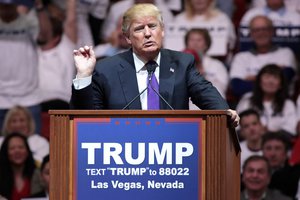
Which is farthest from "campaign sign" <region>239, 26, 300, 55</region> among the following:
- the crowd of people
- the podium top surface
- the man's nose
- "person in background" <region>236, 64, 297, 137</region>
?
the podium top surface

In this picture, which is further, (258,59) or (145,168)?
(258,59)

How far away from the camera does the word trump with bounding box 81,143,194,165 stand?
14.0ft

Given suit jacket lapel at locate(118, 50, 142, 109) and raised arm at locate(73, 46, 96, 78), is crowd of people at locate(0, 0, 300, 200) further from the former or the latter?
raised arm at locate(73, 46, 96, 78)

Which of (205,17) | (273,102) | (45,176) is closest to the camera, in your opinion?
(45,176)

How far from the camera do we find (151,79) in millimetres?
4703

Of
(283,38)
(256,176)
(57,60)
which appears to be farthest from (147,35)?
(283,38)

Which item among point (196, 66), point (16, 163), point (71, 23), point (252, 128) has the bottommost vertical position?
point (16, 163)

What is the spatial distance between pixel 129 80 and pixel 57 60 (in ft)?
15.1

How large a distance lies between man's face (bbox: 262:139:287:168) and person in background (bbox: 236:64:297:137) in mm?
333

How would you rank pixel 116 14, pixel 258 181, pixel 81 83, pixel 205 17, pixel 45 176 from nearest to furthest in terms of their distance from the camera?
1. pixel 81 83
2. pixel 258 181
3. pixel 45 176
4. pixel 205 17
5. pixel 116 14

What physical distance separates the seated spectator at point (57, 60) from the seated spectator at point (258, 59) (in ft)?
4.53

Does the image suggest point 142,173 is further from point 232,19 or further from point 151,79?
point 232,19

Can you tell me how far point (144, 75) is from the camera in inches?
187

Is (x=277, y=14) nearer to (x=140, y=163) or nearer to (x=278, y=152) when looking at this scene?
(x=278, y=152)
